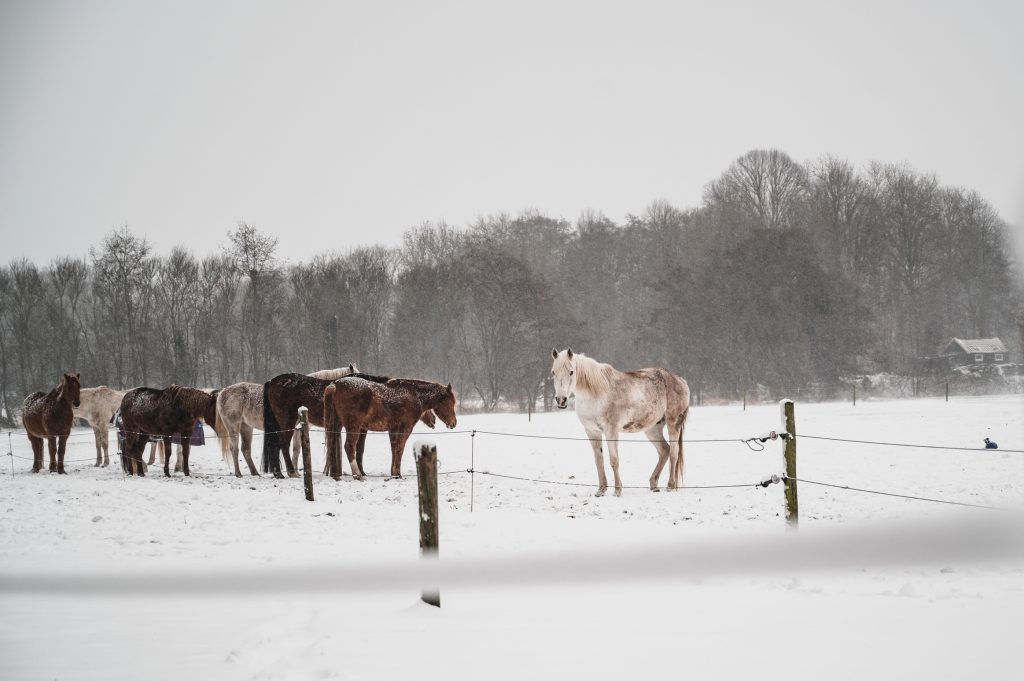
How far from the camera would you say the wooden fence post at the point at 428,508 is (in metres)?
3.92

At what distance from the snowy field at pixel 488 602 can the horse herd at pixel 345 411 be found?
54.2 inches

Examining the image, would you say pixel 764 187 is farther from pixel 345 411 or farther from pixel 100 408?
pixel 100 408

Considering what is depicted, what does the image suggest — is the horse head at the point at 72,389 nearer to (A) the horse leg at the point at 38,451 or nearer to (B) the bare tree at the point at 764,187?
(A) the horse leg at the point at 38,451

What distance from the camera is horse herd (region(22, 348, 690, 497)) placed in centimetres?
947

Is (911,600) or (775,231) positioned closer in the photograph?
(911,600)

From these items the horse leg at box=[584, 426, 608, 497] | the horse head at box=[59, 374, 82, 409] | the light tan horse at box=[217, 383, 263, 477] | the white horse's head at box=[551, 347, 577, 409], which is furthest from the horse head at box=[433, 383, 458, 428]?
the horse head at box=[59, 374, 82, 409]

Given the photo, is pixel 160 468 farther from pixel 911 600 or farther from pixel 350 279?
pixel 350 279

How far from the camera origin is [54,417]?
12406 mm

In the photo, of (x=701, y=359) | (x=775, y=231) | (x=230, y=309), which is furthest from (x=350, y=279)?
(x=775, y=231)

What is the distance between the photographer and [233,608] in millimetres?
3791

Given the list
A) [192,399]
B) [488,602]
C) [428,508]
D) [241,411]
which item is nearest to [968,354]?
[241,411]

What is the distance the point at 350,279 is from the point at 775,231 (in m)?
21.0

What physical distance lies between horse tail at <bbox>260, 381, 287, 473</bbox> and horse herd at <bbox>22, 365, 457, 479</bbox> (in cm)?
2

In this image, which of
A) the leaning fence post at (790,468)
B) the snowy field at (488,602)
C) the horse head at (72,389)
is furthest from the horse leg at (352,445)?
the leaning fence post at (790,468)
